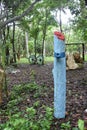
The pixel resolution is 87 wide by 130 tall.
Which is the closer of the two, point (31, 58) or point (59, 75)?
point (59, 75)

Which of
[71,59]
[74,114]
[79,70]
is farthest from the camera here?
[71,59]

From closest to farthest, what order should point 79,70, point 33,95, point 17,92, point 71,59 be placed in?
point 33,95 < point 17,92 < point 79,70 < point 71,59

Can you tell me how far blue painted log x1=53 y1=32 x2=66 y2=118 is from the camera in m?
4.17

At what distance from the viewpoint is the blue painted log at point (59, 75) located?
4172 mm

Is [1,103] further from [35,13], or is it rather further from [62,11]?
[62,11]

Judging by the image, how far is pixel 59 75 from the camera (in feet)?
14.0

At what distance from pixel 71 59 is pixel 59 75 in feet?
24.0

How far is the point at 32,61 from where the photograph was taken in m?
17.0

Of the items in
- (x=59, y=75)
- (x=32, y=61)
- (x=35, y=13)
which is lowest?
(x=32, y=61)

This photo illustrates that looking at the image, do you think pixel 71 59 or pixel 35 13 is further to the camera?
pixel 35 13

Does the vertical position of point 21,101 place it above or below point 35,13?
below

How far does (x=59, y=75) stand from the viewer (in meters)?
4.25

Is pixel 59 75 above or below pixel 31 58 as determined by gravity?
above

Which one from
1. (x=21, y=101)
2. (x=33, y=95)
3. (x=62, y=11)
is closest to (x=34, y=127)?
(x=21, y=101)
